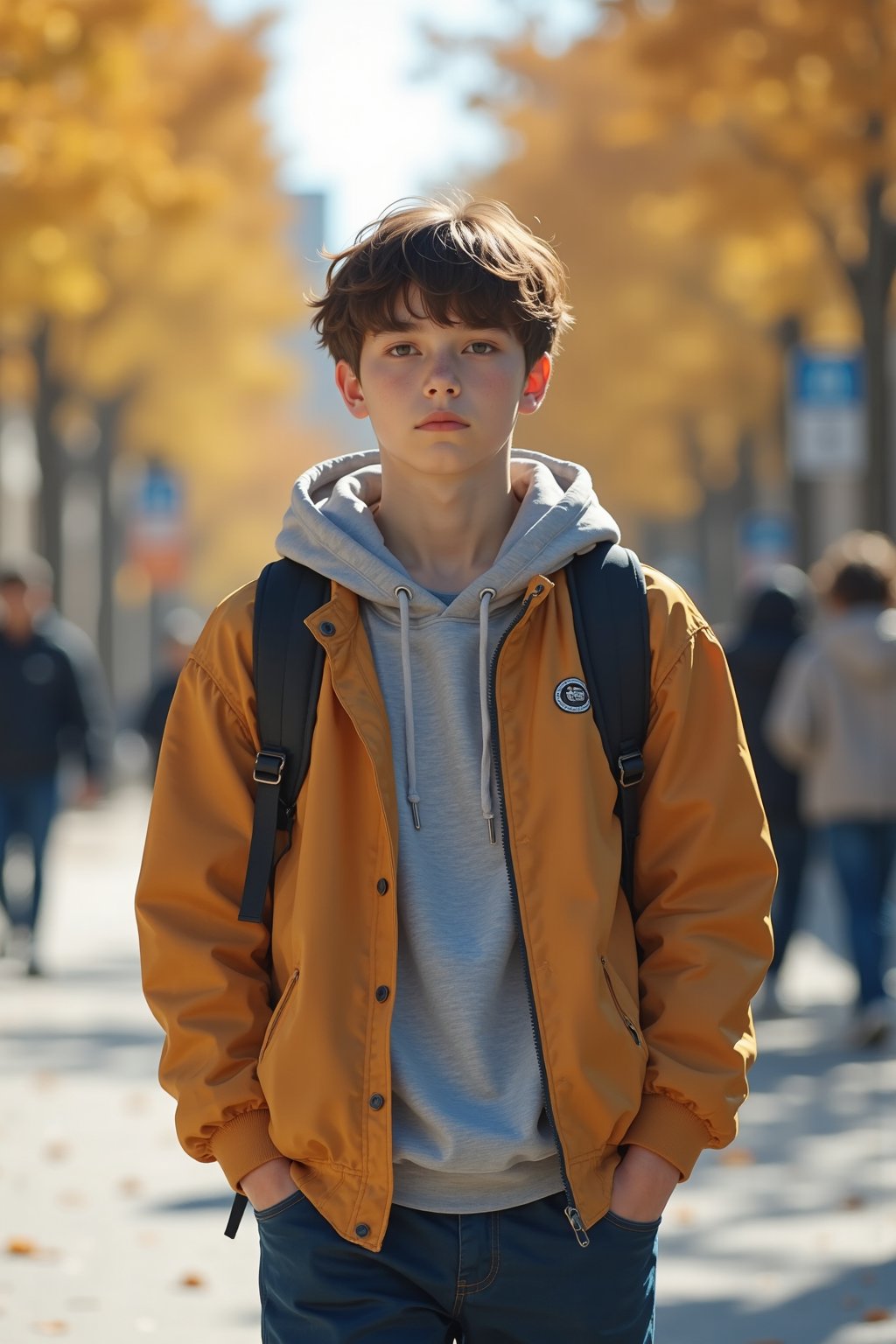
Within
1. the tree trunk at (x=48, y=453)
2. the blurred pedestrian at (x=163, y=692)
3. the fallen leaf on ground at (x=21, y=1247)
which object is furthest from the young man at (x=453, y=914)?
the tree trunk at (x=48, y=453)

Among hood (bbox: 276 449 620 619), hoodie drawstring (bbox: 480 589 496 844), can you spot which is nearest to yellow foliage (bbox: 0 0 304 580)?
hood (bbox: 276 449 620 619)

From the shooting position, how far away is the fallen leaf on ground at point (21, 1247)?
5762 millimetres

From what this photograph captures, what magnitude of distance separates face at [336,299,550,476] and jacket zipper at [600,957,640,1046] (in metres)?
0.66

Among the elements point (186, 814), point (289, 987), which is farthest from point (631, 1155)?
point (186, 814)

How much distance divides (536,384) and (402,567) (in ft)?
1.10

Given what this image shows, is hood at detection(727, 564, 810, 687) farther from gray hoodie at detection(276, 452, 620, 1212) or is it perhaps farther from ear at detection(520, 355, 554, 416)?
gray hoodie at detection(276, 452, 620, 1212)

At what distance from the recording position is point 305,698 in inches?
110

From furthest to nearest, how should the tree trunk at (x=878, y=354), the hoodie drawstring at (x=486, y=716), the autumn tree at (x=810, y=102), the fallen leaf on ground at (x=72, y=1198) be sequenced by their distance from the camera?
the tree trunk at (x=878, y=354) → the autumn tree at (x=810, y=102) → the fallen leaf on ground at (x=72, y=1198) → the hoodie drawstring at (x=486, y=716)

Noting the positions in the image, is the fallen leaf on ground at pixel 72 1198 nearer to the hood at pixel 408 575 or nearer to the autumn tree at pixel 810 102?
the hood at pixel 408 575

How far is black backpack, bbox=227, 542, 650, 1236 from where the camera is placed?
9.17 ft

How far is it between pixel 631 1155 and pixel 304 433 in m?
49.9

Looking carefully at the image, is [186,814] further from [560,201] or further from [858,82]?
[560,201]

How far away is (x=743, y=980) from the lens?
279cm

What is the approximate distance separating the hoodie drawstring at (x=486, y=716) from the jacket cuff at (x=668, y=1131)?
0.38m
